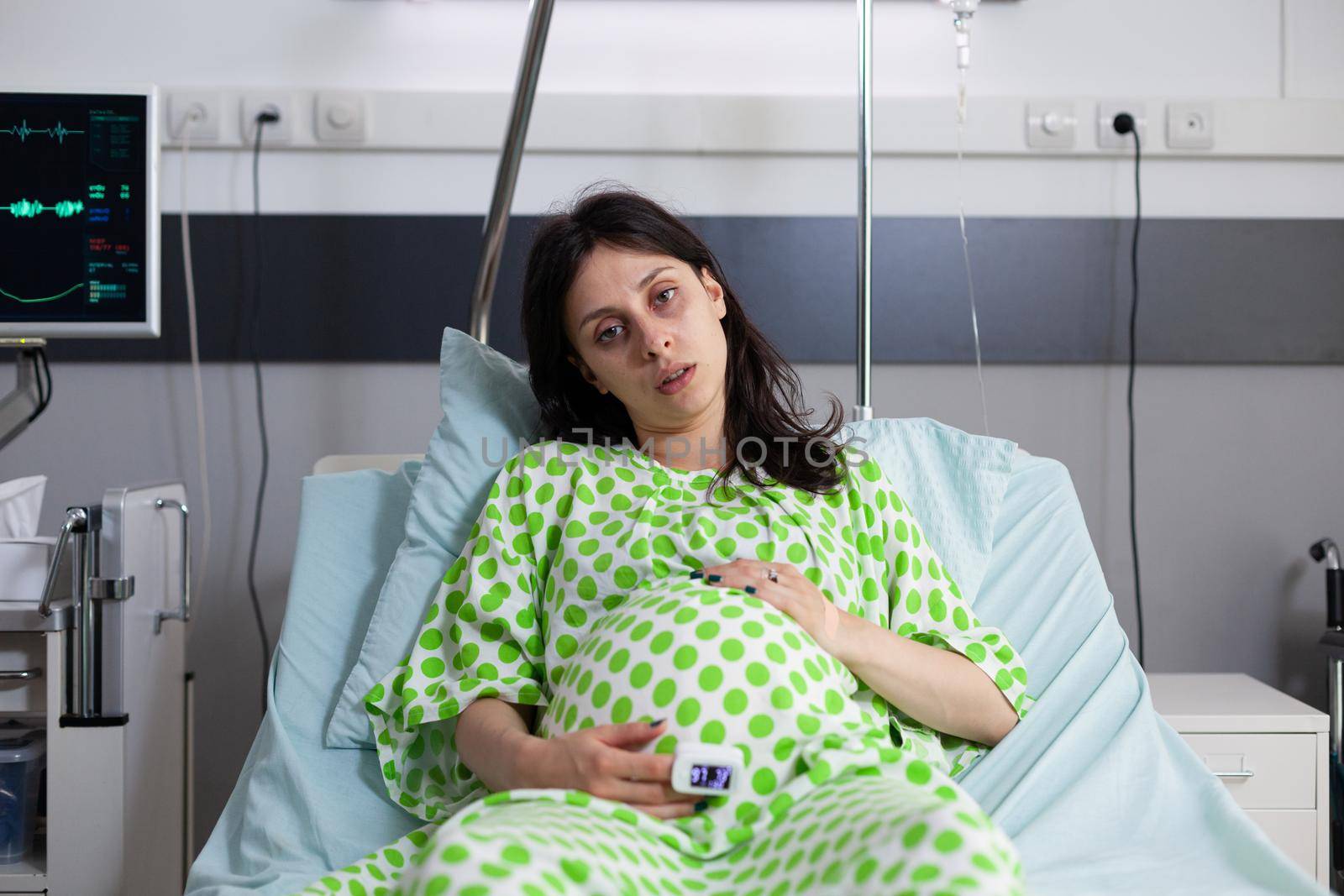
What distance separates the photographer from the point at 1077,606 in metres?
1.39

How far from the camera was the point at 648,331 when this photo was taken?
1.27 m

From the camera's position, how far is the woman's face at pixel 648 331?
1.27 meters

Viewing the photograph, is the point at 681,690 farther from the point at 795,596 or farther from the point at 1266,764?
the point at 1266,764

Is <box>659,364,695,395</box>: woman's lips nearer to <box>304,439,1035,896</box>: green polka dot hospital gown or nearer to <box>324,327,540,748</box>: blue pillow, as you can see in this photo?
<box>304,439,1035,896</box>: green polka dot hospital gown

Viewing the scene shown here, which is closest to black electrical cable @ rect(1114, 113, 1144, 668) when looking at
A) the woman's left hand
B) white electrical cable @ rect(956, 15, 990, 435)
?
white electrical cable @ rect(956, 15, 990, 435)

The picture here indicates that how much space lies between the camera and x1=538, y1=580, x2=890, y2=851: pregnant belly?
98cm

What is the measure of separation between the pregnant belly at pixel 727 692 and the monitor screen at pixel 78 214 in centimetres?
104

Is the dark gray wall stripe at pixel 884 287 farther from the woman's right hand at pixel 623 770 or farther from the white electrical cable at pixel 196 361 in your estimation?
the woman's right hand at pixel 623 770

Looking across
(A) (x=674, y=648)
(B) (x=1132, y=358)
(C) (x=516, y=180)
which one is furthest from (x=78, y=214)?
(B) (x=1132, y=358)

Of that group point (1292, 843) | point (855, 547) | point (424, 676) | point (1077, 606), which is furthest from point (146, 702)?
point (1292, 843)

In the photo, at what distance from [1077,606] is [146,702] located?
1.27m

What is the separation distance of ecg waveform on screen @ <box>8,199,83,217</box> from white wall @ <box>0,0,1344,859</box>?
43 cm

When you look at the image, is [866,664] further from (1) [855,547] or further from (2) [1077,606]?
(2) [1077,606]

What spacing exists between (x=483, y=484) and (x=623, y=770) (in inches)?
21.7
